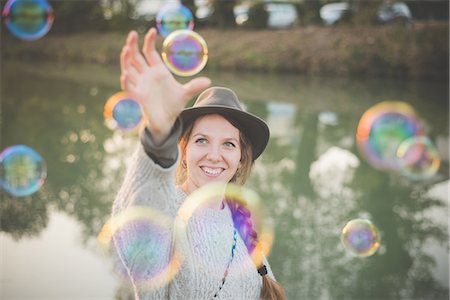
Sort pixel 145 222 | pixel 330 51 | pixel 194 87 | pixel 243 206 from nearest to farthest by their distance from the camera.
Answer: pixel 194 87, pixel 145 222, pixel 243 206, pixel 330 51

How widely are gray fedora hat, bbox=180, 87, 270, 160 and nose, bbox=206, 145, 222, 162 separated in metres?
0.12

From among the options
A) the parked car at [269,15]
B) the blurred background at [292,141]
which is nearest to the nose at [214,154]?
the blurred background at [292,141]

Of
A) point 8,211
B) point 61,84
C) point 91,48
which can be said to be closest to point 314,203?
point 8,211

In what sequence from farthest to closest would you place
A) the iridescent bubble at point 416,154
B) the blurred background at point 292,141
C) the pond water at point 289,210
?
1. the iridescent bubble at point 416,154
2. the blurred background at point 292,141
3. the pond water at point 289,210

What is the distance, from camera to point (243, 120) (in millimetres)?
1740

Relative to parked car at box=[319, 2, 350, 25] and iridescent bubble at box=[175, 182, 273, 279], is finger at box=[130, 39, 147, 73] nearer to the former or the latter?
iridescent bubble at box=[175, 182, 273, 279]

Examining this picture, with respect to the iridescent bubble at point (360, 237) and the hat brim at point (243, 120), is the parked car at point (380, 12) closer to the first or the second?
the iridescent bubble at point (360, 237)

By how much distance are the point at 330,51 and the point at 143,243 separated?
18.8 m

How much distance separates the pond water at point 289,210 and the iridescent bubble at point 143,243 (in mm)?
2612

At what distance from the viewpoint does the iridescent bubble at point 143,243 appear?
1.14 metres

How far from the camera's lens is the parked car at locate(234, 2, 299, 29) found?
70.4 feet

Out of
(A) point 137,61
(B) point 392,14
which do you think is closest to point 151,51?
(A) point 137,61

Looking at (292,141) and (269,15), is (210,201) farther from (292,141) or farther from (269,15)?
(269,15)

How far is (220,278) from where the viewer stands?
147 centimetres
